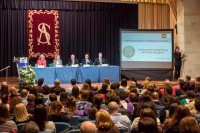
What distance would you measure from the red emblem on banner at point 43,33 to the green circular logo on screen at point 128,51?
3632mm

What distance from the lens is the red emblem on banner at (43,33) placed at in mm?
16172

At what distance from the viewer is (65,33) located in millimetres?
16797

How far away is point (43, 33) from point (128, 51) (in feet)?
13.7

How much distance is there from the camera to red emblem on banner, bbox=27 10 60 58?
16172mm

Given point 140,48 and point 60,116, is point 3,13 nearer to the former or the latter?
point 140,48

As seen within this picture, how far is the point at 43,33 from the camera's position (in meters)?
16.4

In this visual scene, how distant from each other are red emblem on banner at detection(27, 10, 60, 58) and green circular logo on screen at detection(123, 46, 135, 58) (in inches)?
143

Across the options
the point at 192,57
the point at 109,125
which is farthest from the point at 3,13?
the point at 109,125

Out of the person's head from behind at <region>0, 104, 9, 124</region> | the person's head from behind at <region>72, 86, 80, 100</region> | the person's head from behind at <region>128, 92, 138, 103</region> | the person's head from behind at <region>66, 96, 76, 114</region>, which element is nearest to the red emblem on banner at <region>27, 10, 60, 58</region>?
the person's head from behind at <region>72, 86, 80, 100</region>

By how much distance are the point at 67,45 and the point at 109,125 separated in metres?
13.2

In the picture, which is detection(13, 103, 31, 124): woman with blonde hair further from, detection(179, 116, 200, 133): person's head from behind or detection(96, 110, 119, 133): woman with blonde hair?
detection(179, 116, 200, 133): person's head from behind

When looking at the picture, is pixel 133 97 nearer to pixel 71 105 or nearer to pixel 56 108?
pixel 71 105

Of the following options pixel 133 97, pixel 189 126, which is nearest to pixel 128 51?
pixel 133 97

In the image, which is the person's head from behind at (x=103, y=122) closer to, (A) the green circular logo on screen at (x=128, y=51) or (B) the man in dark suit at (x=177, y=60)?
(B) the man in dark suit at (x=177, y=60)
